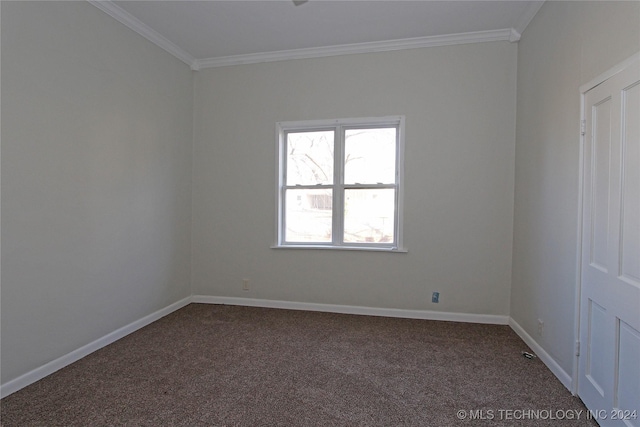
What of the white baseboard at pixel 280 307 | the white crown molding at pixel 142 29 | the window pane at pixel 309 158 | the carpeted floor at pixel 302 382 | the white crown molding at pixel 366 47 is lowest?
the carpeted floor at pixel 302 382

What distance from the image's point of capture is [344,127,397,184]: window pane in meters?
3.58

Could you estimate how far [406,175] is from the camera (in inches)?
136

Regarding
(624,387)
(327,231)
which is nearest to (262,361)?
(327,231)

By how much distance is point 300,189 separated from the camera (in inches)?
150

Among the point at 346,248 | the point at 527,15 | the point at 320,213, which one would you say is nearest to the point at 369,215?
the point at 346,248

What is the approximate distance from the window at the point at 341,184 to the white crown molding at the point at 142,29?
1.34m

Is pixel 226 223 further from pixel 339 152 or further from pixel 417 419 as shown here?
pixel 417 419

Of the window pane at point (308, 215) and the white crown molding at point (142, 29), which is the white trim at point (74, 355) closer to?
the window pane at point (308, 215)

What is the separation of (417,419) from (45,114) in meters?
3.11

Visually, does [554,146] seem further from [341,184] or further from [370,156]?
[341,184]

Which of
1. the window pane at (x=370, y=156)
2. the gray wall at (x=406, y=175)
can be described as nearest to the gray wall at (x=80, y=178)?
the gray wall at (x=406, y=175)

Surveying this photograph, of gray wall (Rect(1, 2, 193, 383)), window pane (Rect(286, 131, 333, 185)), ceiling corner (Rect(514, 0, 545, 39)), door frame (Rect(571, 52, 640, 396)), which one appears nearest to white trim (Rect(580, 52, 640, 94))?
door frame (Rect(571, 52, 640, 396))

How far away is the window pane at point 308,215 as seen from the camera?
3.76 m

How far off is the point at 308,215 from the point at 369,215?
713 mm
